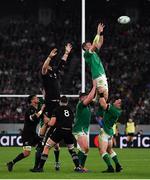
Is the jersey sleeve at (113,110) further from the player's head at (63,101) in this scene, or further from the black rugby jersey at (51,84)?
the black rugby jersey at (51,84)

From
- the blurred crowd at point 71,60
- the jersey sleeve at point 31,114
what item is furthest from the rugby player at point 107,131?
the blurred crowd at point 71,60

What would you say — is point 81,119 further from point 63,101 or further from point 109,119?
point 63,101

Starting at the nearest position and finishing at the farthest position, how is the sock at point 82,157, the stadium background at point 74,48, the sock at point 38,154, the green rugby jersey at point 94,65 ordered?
the green rugby jersey at point 94,65 → the sock at point 38,154 → the sock at point 82,157 → the stadium background at point 74,48

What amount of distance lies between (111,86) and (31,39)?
7194 millimetres

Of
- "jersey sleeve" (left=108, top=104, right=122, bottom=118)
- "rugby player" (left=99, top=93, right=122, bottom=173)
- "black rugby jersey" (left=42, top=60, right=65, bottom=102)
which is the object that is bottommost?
"rugby player" (left=99, top=93, right=122, bottom=173)

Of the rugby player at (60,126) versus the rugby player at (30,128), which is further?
the rugby player at (30,128)

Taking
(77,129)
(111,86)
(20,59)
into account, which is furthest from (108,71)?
(77,129)

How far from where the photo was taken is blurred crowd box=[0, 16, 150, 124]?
39.5 m

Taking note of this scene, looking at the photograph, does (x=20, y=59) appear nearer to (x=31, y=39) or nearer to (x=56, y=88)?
(x=31, y=39)

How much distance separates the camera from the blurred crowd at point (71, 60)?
130ft

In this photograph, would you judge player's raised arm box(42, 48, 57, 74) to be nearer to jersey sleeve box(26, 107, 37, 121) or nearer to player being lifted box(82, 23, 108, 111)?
player being lifted box(82, 23, 108, 111)

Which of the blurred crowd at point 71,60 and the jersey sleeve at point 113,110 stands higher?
the blurred crowd at point 71,60

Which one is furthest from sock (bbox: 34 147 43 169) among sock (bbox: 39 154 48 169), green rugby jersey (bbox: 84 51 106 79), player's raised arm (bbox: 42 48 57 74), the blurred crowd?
the blurred crowd

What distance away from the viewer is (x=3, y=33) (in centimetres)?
4625
